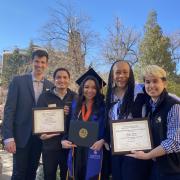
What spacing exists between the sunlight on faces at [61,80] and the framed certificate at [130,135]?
1.26m

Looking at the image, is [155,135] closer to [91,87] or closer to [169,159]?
[169,159]

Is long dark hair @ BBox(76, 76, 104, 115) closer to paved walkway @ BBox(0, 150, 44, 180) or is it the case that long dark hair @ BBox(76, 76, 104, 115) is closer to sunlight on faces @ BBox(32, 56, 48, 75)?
sunlight on faces @ BBox(32, 56, 48, 75)

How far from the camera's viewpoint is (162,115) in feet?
9.41

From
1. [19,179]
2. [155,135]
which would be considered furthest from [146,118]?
[19,179]

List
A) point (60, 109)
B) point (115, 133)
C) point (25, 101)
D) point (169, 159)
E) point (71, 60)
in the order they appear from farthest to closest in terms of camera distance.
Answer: point (71, 60) < point (25, 101) < point (60, 109) < point (115, 133) < point (169, 159)

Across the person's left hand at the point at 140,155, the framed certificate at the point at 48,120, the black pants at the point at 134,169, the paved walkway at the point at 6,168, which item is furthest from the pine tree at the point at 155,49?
the person's left hand at the point at 140,155

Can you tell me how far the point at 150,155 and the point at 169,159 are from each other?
18 cm

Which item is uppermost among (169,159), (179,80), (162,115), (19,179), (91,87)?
(179,80)

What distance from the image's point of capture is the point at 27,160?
4340mm

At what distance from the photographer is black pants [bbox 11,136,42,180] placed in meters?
4.27

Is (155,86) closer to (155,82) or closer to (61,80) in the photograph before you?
(155,82)

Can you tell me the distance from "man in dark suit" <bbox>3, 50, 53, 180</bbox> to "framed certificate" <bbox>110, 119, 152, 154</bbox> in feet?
5.25

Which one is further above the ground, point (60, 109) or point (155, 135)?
point (60, 109)

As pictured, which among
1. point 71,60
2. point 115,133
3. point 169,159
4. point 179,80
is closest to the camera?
point 169,159
